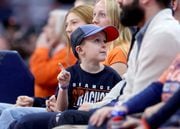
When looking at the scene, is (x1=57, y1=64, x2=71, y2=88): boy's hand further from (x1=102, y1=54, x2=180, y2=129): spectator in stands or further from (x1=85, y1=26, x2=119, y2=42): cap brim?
(x1=102, y1=54, x2=180, y2=129): spectator in stands

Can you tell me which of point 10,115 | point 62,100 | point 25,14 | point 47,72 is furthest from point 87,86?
point 25,14

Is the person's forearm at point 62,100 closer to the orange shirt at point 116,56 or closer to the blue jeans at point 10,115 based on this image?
the blue jeans at point 10,115

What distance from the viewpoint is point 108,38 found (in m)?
7.27

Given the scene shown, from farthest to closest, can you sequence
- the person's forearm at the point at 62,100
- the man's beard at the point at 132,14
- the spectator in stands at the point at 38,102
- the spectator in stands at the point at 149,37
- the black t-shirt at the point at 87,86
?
the spectator in stands at the point at 38,102 < the black t-shirt at the point at 87,86 < the person's forearm at the point at 62,100 < the man's beard at the point at 132,14 < the spectator in stands at the point at 149,37

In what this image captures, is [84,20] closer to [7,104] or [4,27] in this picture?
[7,104]

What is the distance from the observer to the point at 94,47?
23.6 feet

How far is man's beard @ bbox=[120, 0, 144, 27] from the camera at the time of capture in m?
6.24

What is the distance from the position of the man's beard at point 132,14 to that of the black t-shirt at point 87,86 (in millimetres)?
906

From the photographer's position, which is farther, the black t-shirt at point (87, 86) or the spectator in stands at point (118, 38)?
the spectator in stands at point (118, 38)

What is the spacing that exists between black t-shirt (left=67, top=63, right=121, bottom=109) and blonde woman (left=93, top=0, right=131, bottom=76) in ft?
1.02

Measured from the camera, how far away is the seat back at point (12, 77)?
8.37 m

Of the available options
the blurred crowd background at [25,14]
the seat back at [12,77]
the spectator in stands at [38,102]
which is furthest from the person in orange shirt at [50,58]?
the blurred crowd background at [25,14]

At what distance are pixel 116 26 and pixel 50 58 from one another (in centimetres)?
365

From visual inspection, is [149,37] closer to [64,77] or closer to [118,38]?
[64,77]
